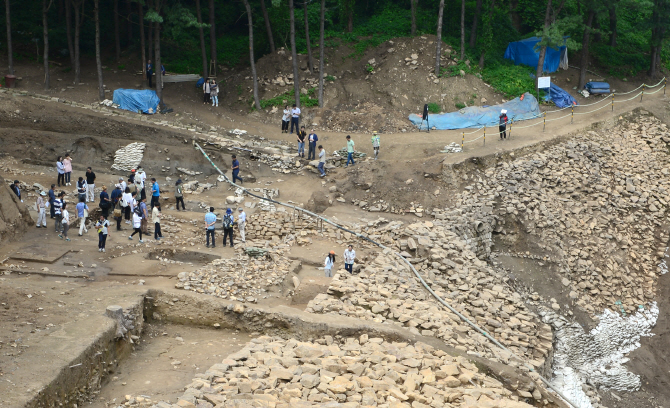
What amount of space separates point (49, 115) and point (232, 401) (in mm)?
19338

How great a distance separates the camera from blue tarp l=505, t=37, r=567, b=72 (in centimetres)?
3441

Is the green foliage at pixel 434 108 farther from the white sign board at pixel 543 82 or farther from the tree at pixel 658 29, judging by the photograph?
the tree at pixel 658 29

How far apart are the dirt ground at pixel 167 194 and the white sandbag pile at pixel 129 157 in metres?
0.33

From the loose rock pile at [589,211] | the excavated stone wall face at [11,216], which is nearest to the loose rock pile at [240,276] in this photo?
the excavated stone wall face at [11,216]

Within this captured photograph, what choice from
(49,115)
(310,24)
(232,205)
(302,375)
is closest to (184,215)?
(232,205)

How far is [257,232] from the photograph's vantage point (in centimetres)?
2181

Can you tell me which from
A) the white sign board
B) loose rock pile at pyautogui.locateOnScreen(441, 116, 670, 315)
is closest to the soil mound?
the white sign board

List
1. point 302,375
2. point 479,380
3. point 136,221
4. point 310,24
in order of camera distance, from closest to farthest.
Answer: point 302,375 < point 479,380 < point 136,221 < point 310,24

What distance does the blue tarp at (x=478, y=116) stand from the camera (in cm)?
2948

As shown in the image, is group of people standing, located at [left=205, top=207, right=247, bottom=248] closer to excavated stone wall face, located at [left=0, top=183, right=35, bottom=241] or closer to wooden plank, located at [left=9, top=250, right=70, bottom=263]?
wooden plank, located at [left=9, top=250, right=70, bottom=263]

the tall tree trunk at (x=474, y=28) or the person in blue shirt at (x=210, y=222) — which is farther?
the tall tree trunk at (x=474, y=28)

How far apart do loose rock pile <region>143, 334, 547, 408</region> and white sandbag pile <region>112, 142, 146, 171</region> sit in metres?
13.3

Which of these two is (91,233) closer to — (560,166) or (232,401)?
(232,401)

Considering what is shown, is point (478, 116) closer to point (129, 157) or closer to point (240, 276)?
point (129, 157)
